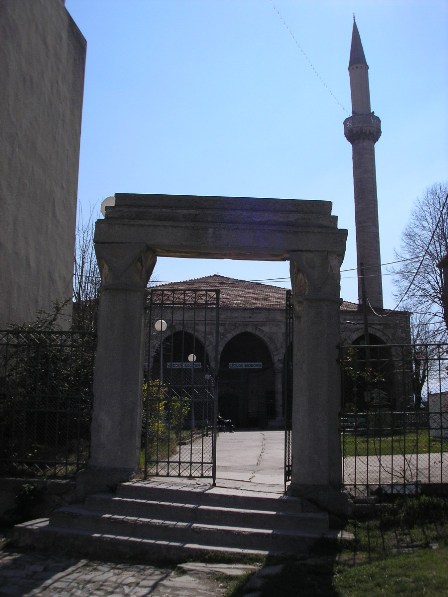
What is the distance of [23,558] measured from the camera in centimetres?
563

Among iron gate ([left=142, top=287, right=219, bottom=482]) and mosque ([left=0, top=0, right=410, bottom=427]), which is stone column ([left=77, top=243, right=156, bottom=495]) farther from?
mosque ([left=0, top=0, right=410, bottom=427])

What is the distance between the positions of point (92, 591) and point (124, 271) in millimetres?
3562

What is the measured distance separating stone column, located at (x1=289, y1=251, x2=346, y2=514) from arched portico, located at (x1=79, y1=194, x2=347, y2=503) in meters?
0.01

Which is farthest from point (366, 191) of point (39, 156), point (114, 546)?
point (114, 546)

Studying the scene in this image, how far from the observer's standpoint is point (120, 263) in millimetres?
7125

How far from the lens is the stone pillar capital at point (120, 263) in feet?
23.4

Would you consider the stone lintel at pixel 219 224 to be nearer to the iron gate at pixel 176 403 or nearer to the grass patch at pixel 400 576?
the iron gate at pixel 176 403

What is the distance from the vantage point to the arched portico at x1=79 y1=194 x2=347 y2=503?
6.70 meters

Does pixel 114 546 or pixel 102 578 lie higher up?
pixel 114 546

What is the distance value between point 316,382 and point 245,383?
28425 mm

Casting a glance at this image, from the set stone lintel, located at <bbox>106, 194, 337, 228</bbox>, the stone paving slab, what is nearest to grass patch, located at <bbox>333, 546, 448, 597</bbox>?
the stone paving slab

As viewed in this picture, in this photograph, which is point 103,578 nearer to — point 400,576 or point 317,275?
point 400,576

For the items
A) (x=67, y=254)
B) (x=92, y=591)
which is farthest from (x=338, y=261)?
(x=67, y=254)

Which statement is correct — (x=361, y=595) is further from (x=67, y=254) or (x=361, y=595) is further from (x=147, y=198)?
(x=67, y=254)
